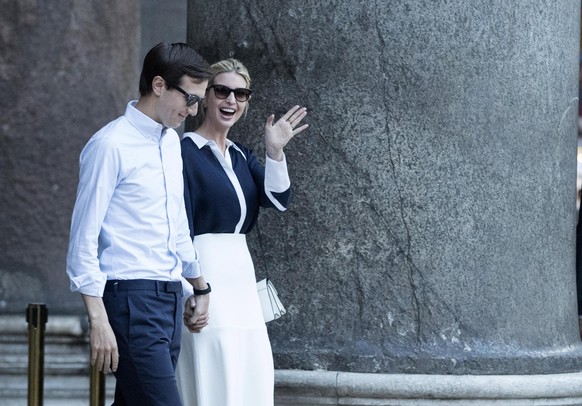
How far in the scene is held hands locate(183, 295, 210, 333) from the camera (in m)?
4.62

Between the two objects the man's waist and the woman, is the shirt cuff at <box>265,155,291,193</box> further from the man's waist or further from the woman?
the man's waist

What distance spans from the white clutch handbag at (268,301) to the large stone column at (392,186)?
38 cm

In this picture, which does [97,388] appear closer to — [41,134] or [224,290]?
[224,290]

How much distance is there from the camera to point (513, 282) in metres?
5.54

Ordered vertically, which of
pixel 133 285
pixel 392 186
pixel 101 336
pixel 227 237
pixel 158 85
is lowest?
pixel 101 336

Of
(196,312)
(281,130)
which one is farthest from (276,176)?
(196,312)

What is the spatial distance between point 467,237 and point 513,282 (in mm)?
286

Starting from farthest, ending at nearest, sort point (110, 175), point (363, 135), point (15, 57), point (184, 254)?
point (15, 57)
point (363, 135)
point (184, 254)
point (110, 175)

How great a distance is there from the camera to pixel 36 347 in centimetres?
545

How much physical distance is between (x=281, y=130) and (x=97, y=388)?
1.36 meters

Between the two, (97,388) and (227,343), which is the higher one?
(227,343)

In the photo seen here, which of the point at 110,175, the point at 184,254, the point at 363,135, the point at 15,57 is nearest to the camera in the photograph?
the point at 110,175

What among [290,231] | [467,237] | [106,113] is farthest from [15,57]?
[467,237]

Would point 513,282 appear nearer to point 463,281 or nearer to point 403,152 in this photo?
point 463,281
